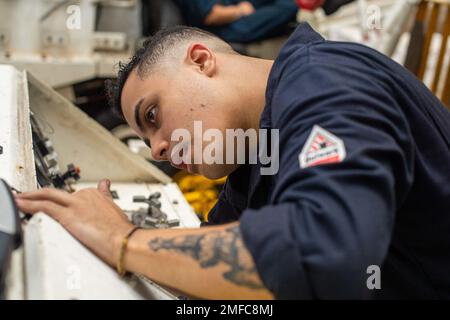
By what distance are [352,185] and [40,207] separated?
528 millimetres

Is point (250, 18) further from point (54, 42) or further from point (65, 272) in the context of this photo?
point (65, 272)

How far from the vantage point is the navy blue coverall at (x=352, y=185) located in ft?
2.44

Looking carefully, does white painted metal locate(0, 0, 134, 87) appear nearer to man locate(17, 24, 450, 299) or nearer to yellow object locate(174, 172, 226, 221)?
yellow object locate(174, 172, 226, 221)

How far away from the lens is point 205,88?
1.10m

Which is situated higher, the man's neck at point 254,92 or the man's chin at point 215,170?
the man's neck at point 254,92

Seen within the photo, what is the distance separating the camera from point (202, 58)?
3.84ft

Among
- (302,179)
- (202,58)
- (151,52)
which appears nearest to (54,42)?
(151,52)

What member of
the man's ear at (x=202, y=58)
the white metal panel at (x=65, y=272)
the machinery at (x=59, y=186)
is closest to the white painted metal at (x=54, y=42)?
the machinery at (x=59, y=186)

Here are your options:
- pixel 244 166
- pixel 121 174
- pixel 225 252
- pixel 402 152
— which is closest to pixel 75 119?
pixel 121 174

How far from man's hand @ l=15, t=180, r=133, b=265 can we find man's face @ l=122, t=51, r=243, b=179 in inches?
8.1

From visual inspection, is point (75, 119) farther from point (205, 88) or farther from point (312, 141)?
point (312, 141)

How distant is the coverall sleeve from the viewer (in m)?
0.74

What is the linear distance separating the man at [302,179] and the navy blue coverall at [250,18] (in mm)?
1898

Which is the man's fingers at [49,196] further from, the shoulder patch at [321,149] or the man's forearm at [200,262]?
the shoulder patch at [321,149]
